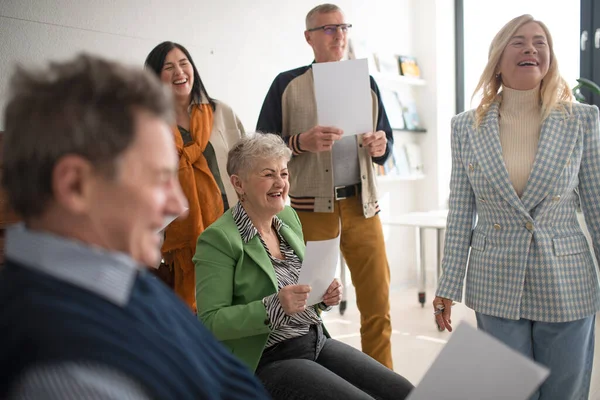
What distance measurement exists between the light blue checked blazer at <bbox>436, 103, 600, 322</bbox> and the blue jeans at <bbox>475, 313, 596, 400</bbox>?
0.04m

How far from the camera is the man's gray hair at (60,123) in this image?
63cm

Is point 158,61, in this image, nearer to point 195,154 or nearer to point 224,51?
point 195,154

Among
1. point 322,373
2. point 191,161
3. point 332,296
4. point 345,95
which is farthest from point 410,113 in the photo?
point 322,373

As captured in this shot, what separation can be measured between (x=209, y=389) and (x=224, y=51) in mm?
3187

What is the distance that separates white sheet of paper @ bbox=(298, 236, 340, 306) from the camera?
1.55 metres

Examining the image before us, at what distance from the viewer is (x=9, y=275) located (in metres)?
0.66

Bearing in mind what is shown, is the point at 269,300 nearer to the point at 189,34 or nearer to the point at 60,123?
the point at 60,123

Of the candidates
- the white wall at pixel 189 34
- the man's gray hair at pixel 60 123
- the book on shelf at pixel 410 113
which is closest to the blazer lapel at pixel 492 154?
the man's gray hair at pixel 60 123

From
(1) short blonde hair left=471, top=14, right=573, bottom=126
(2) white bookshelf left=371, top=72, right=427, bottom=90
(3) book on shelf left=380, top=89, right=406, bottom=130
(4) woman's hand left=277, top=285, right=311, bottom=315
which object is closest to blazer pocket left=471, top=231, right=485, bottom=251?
(1) short blonde hair left=471, top=14, right=573, bottom=126

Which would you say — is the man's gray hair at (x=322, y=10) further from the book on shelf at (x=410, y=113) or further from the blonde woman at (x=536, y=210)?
the book on shelf at (x=410, y=113)

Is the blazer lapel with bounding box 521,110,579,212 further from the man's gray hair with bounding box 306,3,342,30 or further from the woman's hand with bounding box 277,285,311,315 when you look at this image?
the man's gray hair with bounding box 306,3,342,30

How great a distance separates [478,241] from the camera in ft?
5.56

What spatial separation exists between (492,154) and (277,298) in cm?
77

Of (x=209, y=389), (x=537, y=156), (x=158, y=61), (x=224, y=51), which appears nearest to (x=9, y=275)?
(x=209, y=389)
